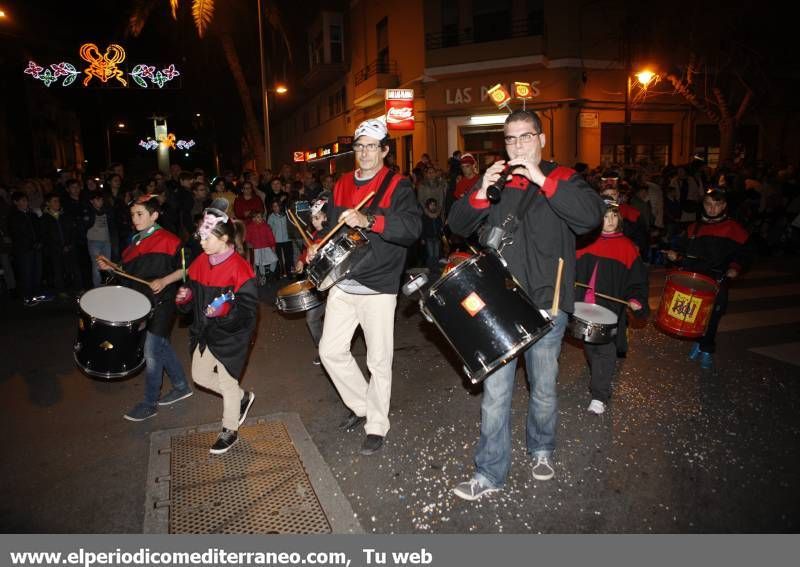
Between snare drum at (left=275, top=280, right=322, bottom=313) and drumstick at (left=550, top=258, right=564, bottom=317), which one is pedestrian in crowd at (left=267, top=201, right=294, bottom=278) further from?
drumstick at (left=550, top=258, right=564, bottom=317)

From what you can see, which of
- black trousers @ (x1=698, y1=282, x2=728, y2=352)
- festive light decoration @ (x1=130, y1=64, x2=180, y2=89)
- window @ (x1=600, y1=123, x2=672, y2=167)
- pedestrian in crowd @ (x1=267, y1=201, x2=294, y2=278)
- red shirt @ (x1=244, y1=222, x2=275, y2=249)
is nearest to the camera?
black trousers @ (x1=698, y1=282, x2=728, y2=352)

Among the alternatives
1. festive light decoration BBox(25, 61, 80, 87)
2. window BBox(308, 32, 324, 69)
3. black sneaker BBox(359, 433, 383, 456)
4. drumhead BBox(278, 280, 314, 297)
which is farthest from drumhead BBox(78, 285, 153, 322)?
window BBox(308, 32, 324, 69)

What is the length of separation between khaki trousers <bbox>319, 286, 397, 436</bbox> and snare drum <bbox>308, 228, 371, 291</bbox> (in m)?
0.38

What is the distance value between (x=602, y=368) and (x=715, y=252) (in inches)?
79.4

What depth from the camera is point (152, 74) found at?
18.0 meters

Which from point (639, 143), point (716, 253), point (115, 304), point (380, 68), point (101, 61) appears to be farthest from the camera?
point (380, 68)

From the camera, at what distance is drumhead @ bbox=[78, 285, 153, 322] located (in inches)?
165

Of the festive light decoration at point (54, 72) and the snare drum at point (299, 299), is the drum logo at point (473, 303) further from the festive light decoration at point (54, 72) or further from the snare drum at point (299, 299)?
the festive light decoration at point (54, 72)

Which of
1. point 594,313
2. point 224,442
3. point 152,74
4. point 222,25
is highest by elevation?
point 222,25

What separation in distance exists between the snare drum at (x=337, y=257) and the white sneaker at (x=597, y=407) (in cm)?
252

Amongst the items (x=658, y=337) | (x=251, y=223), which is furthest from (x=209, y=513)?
(x=251, y=223)

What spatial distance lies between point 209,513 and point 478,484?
166 cm

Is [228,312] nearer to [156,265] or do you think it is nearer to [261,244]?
[156,265]

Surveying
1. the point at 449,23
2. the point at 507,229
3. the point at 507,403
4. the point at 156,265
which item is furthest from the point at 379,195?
the point at 449,23
